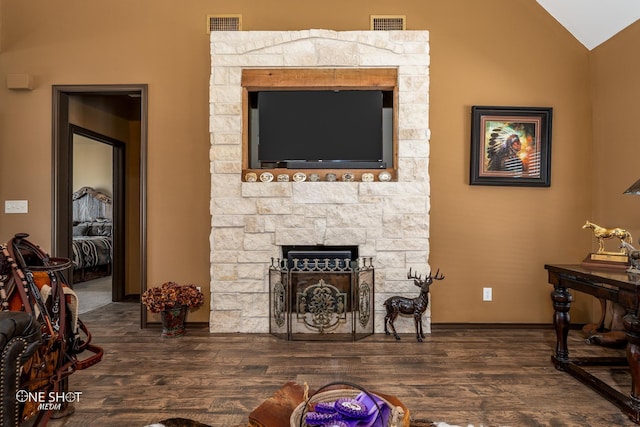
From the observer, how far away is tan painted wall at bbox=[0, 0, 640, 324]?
371cm

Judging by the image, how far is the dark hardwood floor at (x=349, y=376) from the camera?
2109 mm

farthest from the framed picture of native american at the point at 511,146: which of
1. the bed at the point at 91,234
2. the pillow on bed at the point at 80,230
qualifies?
the pillow on bed at the point at 80,230

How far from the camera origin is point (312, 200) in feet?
11.7

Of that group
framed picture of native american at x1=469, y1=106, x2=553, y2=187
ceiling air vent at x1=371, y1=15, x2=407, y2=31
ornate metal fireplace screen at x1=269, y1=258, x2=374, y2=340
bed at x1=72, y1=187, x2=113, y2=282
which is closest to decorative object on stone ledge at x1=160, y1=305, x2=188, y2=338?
ornate metal fireplace screen at x1=269, y1=258, x2=374, y2=340

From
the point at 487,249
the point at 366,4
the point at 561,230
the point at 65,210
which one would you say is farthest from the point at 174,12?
the point at 561,230

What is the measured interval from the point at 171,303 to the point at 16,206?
6.37ft

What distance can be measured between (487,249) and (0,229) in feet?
15.8

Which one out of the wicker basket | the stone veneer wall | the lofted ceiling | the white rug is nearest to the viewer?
the wicker basket

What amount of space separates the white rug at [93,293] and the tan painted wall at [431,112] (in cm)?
125

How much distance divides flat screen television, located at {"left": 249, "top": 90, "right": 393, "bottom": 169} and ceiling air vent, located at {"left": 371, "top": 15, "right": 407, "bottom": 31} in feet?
2.18

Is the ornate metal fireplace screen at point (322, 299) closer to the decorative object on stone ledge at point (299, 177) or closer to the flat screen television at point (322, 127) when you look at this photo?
the decorative object on stone ledge at point (299, 177)

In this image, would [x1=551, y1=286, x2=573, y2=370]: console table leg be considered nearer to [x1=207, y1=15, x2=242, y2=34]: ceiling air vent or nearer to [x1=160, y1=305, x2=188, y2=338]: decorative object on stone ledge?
[x1=160, y1=305, x2=188, y2=338]: decorative object on stone ledge

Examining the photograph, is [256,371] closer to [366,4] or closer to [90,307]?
[90,307]

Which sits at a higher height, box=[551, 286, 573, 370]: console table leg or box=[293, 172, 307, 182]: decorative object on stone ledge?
box=[293, 172, 307, 182]: decorative object on stone ledge
